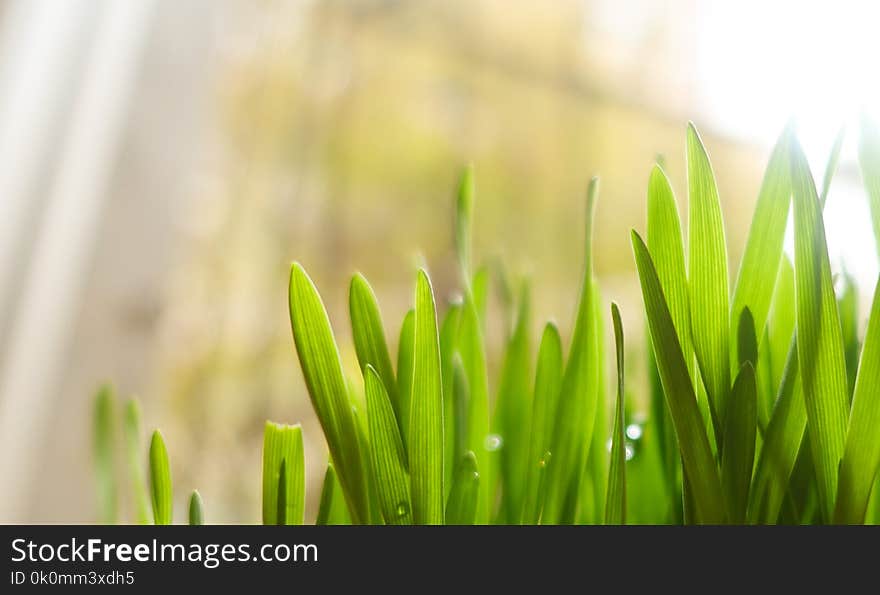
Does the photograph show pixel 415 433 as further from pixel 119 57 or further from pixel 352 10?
pixel 352 10

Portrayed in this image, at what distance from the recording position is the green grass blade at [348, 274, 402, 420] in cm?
19

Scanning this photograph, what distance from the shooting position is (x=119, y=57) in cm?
97

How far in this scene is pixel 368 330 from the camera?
0.65 ft

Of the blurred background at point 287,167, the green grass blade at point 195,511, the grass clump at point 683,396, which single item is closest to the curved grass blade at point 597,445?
the grass clump at point 683,396

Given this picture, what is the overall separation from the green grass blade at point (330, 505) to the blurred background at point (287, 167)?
1.99ft

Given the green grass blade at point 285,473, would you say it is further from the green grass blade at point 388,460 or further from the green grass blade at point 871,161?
the green grass blade at point 871,161

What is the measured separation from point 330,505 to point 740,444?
116 mm

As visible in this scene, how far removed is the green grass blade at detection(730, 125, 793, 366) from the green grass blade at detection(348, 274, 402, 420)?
96 millimetres

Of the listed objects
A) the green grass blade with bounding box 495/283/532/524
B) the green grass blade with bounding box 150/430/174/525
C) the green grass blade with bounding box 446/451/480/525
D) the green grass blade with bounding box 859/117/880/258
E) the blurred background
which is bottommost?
the green grass blade with bounding box 446/451/480/525

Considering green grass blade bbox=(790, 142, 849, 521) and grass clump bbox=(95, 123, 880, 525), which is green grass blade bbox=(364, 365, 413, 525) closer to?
grass clump bbox=(95, 123, 880, 525)

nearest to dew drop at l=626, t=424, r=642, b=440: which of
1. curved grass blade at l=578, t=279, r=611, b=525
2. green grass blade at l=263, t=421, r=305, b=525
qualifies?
curved grass blade at l=578, t=279, r=611, b=525

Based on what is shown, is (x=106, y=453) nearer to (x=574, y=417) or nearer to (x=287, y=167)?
(x=574, y=417)

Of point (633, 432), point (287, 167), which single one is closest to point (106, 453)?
point (633, 432)
